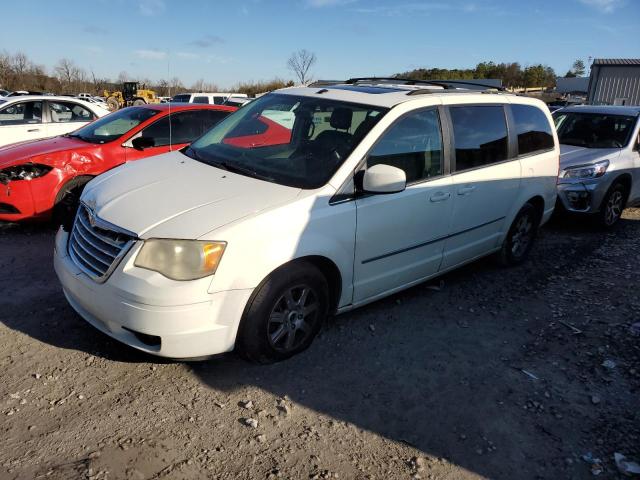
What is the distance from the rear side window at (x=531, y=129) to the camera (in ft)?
15.7

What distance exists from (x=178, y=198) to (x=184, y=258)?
55 cm

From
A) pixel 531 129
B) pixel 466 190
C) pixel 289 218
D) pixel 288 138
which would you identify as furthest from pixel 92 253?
pixel 531 129

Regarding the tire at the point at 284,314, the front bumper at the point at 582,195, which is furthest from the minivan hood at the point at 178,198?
the front bumper at the point at 582,195

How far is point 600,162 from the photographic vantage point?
6648mm

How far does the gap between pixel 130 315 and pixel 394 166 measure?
6.62 ft

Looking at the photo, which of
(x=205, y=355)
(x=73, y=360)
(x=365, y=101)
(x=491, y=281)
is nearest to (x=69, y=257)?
(x=73, y=360)

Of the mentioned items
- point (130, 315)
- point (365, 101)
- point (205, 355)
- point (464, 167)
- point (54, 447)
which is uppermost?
point (365, 101)

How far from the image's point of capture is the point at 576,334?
12.9 ft

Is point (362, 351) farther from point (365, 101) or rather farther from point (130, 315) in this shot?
point (365, 101)

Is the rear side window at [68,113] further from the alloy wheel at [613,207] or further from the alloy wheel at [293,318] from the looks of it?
the alloy wheel at [613,207]

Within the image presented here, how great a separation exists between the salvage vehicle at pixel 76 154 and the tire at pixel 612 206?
5623 millimetres

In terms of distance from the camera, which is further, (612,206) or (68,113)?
(68,113)

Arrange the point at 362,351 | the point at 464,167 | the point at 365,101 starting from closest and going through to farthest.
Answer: the point at 362,351
the point at 365,101
the point at 464,167

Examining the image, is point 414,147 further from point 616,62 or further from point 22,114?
point 616,62
